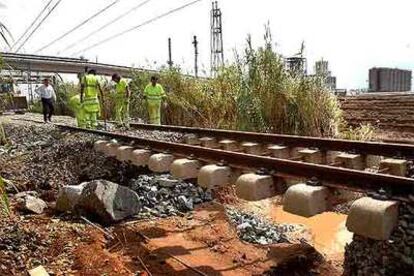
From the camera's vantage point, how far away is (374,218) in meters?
3.23

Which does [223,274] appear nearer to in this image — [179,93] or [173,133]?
[173,133]

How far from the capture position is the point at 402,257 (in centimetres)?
351

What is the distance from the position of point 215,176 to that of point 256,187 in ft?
2.44

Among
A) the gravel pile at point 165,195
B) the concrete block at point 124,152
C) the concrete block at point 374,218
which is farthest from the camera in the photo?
the concrete block at point 124,152

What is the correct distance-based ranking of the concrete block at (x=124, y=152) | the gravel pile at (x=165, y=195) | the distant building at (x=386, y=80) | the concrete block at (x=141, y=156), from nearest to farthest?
the concrete block at (x=141, y=156) → the gravel pile at (x=165, y=195) → the concrete block at (x=124, y=152) → the distant building at (x=386, y=80)

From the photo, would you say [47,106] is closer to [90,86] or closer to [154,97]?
[90,86]

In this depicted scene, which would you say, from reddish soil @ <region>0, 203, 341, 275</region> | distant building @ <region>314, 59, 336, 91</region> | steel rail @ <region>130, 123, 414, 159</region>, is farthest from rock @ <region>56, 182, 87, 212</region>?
distant building @ <region>314, 59, 336, 91</region>

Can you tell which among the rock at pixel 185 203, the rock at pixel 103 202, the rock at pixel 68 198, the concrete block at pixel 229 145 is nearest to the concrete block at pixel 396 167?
the concrete block at pixel 229 145

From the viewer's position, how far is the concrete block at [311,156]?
18.1 ft

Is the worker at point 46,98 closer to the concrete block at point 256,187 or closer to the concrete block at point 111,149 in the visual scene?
the concrete block at point 111,149

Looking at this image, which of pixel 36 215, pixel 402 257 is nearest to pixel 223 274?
pixel 402 257

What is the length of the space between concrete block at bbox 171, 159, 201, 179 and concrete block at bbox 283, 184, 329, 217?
1.82 meters

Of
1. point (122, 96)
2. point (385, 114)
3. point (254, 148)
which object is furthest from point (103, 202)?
point (385, 114)

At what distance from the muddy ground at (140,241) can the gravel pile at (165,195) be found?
19 centimetres
